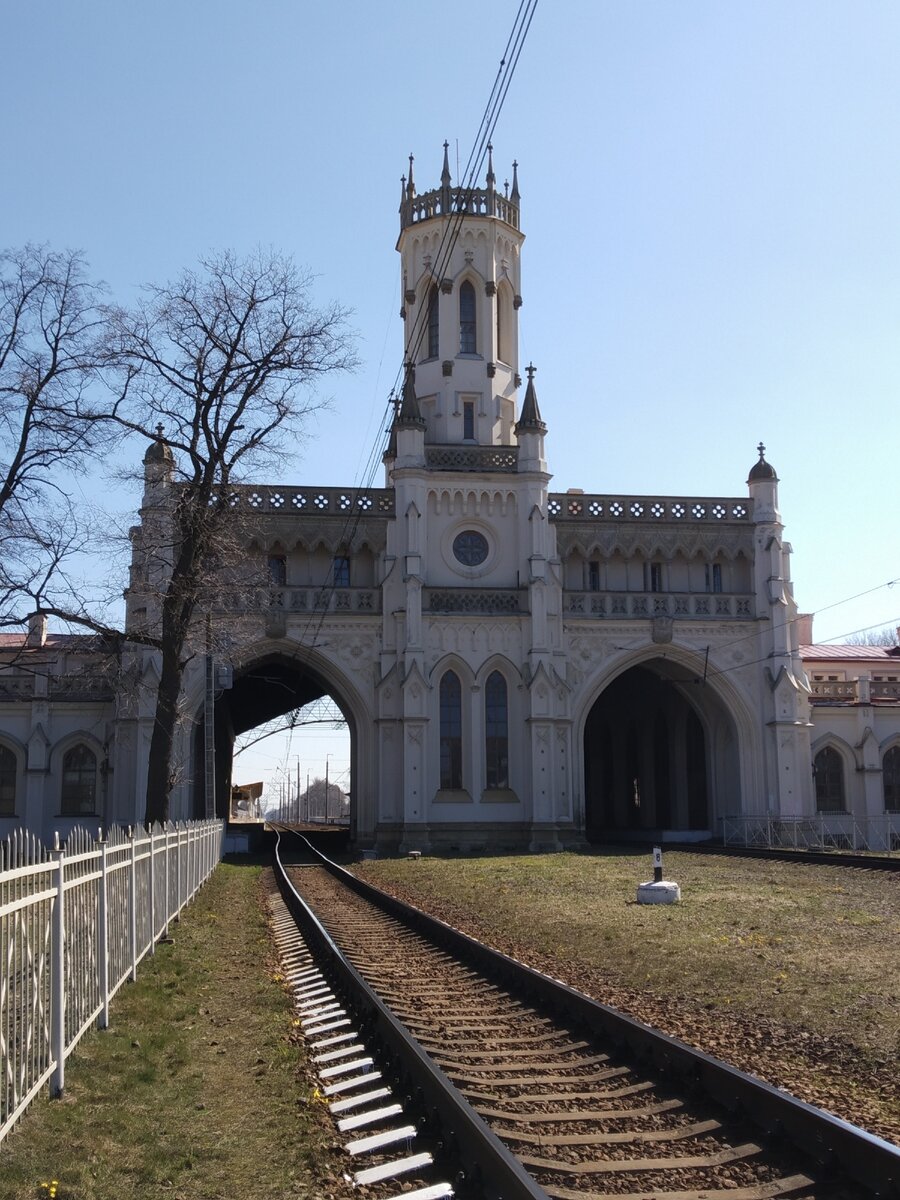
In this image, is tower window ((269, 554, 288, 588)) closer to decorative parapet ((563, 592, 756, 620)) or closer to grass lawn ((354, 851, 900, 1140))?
decorative parapet ((563, 592, 756, 620))

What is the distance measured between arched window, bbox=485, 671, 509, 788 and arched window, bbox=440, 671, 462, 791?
914mm

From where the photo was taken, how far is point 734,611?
43.3 m

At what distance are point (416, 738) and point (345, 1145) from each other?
1313 inches

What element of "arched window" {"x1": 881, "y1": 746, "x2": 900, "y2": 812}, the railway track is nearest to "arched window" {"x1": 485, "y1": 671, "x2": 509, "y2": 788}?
"arched window" {"x1": 881, "y1": 746, "x2": 900, "y2": 812}

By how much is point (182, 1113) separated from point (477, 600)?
34.0 metres

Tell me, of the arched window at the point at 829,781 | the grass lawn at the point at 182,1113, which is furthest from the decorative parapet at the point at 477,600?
the grass lawn at the point at 182,1113

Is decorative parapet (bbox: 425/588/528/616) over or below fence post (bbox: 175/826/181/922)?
over

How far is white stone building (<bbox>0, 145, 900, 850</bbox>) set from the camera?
40438mm

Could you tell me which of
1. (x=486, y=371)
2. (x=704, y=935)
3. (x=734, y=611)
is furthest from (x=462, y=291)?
(x=704, y=935)

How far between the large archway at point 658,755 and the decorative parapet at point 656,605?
83.4 inches

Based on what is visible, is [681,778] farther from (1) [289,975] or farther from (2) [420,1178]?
(2) [420,1178]

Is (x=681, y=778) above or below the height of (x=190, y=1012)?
above

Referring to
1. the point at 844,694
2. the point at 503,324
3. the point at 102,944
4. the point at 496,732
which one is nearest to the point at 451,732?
the point at 496,732

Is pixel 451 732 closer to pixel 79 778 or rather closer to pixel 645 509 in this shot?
pixel 645 509
